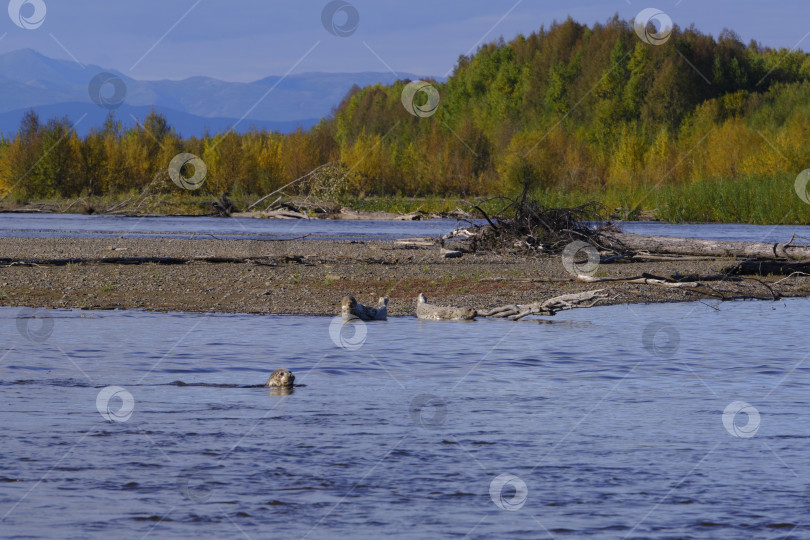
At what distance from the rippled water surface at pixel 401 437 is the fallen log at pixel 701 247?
909cm

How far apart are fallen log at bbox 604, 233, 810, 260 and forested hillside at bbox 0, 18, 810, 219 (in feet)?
70.8

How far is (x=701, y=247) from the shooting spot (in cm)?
2059

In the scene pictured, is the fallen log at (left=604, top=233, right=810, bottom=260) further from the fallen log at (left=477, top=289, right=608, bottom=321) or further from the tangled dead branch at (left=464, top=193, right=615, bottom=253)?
the fallen log at (left=477, top=289, right=608, bottom=321)

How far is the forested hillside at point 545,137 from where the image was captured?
56.7m

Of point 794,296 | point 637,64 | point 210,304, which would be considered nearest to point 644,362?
point 210,304

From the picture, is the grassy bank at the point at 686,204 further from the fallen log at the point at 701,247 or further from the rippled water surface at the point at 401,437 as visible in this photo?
the rippled water surface at the point at 401,437

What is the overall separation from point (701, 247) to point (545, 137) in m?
44.5

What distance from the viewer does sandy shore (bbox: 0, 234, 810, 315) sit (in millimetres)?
14086

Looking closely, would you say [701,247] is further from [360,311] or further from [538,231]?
[360,311]

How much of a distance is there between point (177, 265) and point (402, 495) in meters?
14.1

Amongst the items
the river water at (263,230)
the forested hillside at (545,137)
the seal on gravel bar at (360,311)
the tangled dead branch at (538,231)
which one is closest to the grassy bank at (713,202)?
the river water at (263,230)

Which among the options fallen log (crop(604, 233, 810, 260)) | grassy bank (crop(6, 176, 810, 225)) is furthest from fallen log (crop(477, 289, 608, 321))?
grassy bank (crop(6, 176, 810, 225))

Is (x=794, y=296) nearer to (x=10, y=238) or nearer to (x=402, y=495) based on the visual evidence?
(x=402, y=495)

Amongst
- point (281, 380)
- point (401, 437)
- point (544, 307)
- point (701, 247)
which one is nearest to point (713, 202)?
point (701, 247)
